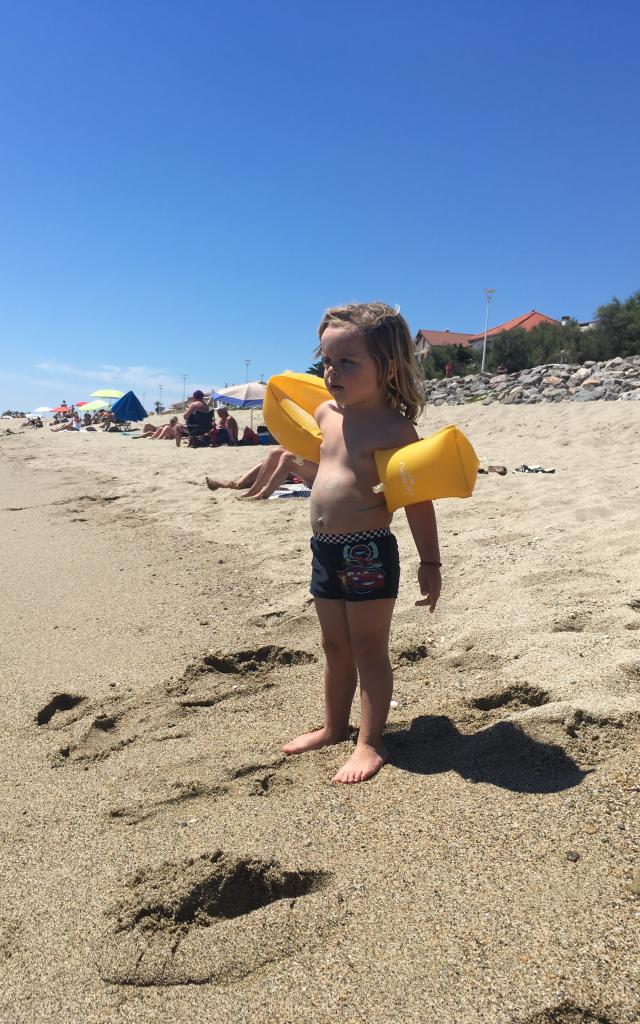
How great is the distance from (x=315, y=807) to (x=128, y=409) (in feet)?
88.5

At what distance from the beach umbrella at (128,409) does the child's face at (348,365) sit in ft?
85.7

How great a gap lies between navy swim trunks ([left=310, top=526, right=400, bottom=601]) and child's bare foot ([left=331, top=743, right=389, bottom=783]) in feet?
1.60

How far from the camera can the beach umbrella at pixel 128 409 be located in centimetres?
2719

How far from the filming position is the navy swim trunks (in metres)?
2.28

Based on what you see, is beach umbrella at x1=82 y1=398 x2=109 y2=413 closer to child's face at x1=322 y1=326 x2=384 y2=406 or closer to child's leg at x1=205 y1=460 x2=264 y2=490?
child's leg at x1=205 y1=460 x2=264 y2=490

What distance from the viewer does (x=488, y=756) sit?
219cm

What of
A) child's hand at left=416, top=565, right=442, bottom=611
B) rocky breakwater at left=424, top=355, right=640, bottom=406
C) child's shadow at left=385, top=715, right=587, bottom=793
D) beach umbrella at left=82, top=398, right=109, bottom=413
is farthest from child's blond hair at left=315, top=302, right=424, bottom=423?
beach umbrella at left=82, top=398, right=109, bottom=413

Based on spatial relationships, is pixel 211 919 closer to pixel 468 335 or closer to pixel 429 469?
pixel 429 469

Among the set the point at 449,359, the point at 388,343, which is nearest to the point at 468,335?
the point at 449,359

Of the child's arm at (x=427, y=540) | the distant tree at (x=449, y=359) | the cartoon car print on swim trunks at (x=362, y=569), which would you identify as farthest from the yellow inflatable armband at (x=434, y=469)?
the distant tree at (x=449, y=359)

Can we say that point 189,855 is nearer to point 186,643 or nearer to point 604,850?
point 604,850

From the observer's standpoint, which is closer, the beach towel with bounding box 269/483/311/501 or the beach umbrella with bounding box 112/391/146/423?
the beach towel with bounding box 269/483/311/501

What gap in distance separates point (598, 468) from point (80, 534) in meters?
4.90

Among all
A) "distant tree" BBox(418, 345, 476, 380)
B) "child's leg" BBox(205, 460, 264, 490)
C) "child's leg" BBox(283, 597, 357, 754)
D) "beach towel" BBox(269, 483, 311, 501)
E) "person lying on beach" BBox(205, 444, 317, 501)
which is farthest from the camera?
"distant tree" BBox(418, 345, 476, 380)
